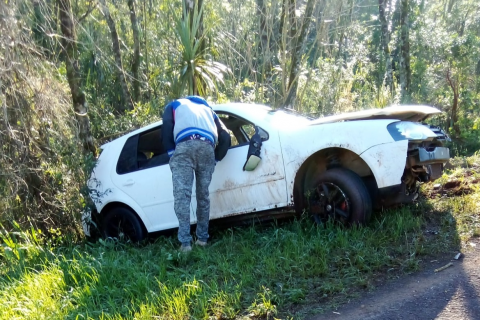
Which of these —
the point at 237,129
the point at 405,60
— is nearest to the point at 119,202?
the point at 237,129

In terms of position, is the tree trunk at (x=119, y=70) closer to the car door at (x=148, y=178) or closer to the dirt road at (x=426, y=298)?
the car door at (x=148, y=178)

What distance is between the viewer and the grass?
3.79 meters

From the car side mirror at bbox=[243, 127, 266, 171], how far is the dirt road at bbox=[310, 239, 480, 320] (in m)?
1.91

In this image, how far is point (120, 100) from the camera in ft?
46.3

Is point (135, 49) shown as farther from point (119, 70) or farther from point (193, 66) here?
point (193, 66)

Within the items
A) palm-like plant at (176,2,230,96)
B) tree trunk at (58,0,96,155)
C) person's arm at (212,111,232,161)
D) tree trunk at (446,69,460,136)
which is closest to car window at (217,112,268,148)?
person's arm at (212,111,232,161)

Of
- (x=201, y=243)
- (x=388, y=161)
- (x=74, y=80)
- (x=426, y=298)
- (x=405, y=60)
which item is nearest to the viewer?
(x=426, y=298)

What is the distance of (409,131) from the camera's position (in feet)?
15.9

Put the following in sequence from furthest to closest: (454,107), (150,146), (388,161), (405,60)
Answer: (405,60)
(454,107)
(150,146)
(388,161)

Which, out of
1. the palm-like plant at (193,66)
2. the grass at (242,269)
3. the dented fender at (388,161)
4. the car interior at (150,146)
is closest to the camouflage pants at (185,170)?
the grass at (242,269)

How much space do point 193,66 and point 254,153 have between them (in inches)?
158

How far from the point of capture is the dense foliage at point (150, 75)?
258 inches

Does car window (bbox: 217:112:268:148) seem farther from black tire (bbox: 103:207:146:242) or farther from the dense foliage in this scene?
the dense foliage

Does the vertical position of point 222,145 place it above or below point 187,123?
below
